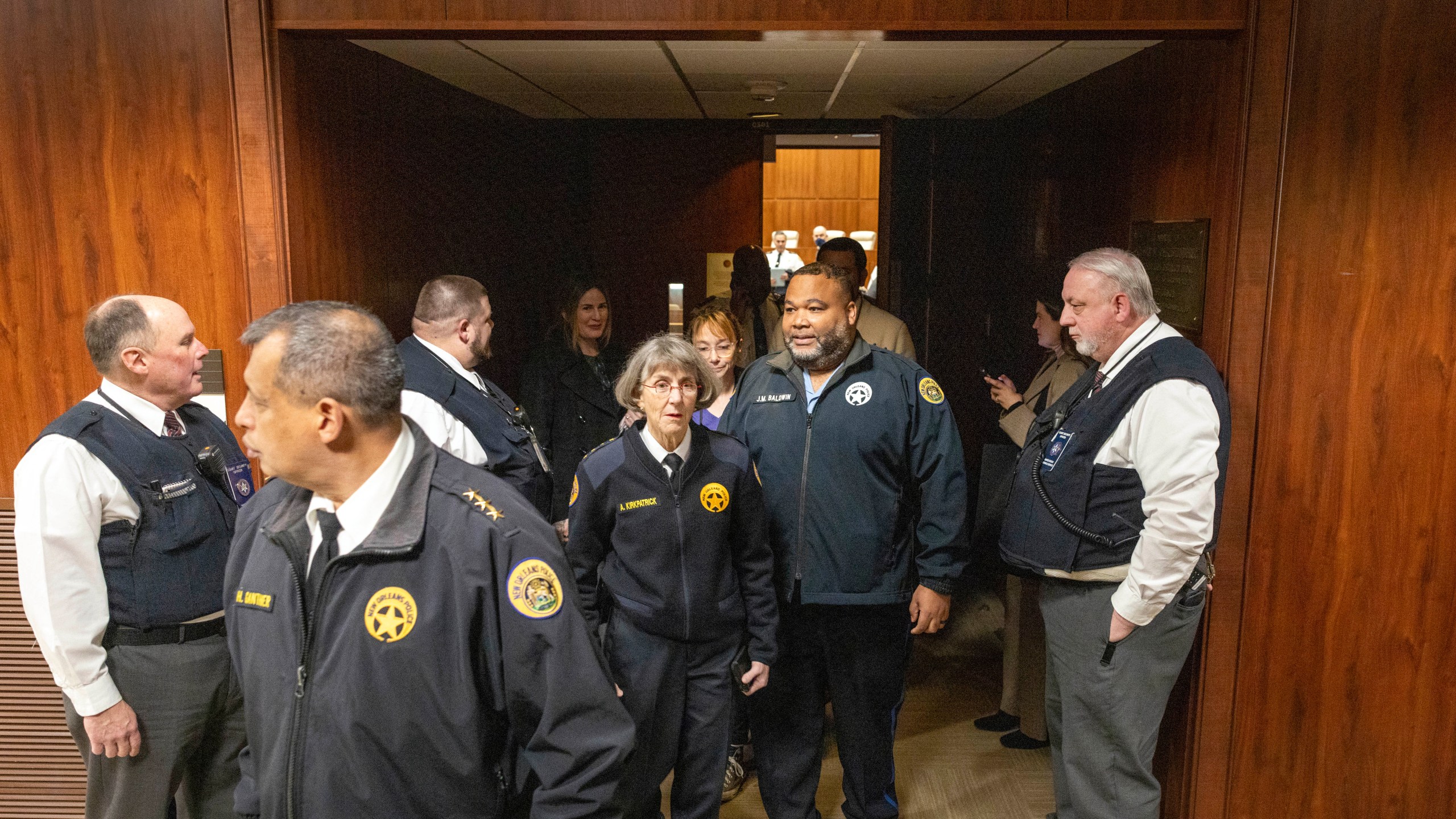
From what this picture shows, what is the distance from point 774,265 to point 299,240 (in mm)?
5528

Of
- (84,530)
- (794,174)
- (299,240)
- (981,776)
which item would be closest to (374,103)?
(299,240)

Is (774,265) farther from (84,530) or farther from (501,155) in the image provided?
(84,530)

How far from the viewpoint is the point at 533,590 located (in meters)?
1.30

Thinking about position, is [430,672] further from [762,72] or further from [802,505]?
[762,72]

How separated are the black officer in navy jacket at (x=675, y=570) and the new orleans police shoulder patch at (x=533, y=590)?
0.95m

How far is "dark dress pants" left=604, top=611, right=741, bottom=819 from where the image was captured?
2.29 metres

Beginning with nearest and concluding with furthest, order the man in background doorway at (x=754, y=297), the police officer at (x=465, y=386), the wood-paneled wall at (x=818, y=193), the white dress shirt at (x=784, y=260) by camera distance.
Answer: the police officer at (x=465, y=386) < the man in background doorway at (x=754, y=297) < the white dress shirt at (x=784, y=260) < the wood-paneled wall at (x=818, y=193)

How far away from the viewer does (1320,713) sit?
2531 millimetres

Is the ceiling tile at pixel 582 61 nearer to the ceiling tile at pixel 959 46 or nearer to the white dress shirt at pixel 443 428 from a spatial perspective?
A: the ceiling tile at pixel 959 46

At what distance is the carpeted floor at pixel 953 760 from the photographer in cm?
299

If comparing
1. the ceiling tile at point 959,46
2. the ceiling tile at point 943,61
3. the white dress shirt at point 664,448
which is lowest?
the white dress shirt at point 664,448

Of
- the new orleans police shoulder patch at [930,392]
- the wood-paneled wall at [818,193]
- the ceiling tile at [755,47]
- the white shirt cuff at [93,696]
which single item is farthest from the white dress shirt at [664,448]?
the wood-paneled wall at [818,193]

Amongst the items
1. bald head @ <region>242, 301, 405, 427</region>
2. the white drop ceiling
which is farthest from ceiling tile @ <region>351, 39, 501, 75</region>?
bald head @ <region>242, 301, 405, 427</region>

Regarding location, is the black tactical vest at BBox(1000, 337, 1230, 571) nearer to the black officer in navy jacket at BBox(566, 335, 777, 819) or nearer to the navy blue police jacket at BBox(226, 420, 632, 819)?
the black officer in navy jacket at BBox(566, 335, 777, 819)
